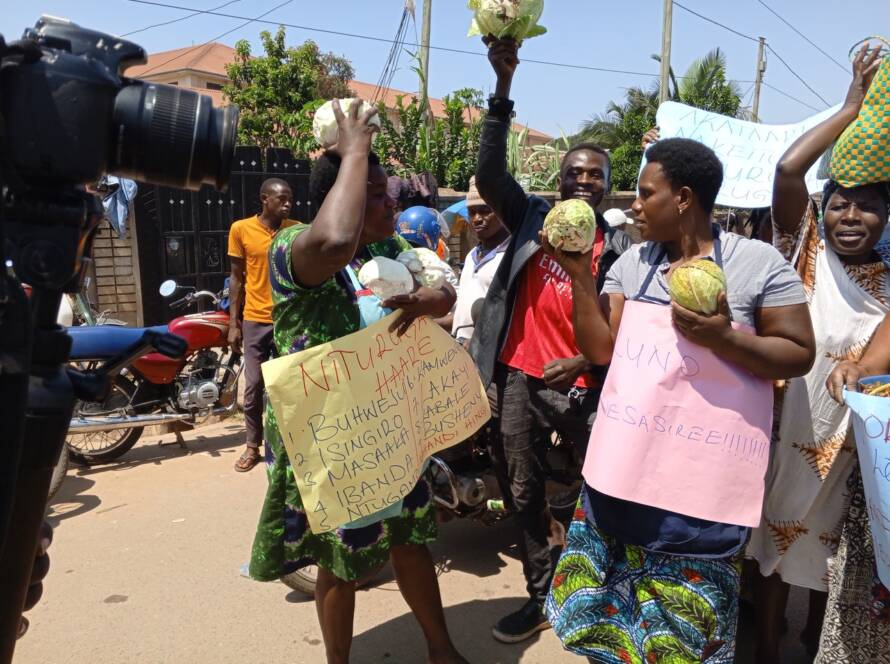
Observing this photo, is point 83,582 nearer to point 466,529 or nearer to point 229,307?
point 466,529

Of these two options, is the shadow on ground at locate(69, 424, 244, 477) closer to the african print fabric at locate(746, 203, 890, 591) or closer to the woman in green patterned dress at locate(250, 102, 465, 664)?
the woman in green patterned dress at locate(250, 102, 465, 664)

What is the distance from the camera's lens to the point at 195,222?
8391 millimetres

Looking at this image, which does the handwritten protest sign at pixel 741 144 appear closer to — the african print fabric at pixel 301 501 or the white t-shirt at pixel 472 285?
the white t-shirt at pixel 472 285

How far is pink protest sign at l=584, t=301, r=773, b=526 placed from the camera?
1.95 metres

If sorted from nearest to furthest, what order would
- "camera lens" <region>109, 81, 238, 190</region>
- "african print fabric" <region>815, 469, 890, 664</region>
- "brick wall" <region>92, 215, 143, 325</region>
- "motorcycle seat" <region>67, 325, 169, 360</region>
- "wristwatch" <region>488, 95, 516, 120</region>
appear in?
"camera lens" <region>109, 81, 238, 190</region>, "african print fabric" <region>815, 469, 890, 664</region>, "wristwatch" <region>488, 95, 516, 120</region>, "motorcycle seat" <region>67, 325, 169, 360</region>, "brick wall" <region>92, 215, 143, 325</region>

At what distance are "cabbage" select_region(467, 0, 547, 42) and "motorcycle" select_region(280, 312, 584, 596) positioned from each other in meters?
1.35

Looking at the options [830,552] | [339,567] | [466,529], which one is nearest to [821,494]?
[830,552]

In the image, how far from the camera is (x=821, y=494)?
2.35 m

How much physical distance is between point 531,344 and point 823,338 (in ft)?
3.41

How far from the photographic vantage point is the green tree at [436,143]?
11.0 meters

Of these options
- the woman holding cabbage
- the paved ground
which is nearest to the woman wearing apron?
the woman holding cabbage

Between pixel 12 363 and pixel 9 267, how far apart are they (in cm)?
16

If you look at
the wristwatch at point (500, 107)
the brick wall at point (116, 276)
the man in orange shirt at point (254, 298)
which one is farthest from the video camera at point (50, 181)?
the brick wall at point (116, 276)

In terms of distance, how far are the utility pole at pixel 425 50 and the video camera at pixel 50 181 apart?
34.6 feet
